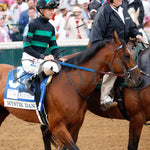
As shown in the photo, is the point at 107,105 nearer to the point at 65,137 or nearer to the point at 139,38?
the point at 65,137

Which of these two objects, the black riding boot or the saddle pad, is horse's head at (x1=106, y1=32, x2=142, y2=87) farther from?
the black riding boot

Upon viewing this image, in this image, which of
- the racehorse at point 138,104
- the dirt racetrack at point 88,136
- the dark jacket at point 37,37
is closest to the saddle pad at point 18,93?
the dark jacket at point 37,37

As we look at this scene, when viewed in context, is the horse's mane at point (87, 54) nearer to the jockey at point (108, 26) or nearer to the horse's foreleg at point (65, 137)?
the jockey at point (108, 26)

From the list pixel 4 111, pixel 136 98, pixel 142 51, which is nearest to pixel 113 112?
pixel 136 98

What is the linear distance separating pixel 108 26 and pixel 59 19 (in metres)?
4.55

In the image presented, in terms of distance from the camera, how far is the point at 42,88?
16.5ft

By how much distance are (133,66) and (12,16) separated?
616 cm

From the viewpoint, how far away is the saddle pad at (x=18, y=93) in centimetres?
516

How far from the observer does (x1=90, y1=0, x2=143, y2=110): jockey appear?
543 cm

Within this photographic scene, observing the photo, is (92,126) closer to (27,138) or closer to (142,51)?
(27,138)

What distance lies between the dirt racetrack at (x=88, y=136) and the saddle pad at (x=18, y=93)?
1.50m

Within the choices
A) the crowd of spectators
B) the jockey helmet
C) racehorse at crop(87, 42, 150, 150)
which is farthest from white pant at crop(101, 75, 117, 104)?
the crowd of spectators

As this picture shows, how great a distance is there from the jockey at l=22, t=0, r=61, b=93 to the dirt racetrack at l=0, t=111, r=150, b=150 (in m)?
1.90

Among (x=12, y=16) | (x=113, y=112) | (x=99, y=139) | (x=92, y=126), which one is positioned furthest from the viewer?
(x=12, y=16)
